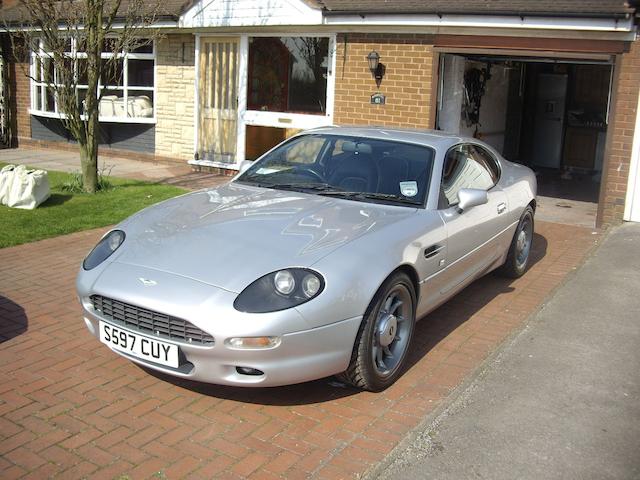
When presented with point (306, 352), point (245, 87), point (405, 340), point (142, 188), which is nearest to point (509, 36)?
point (245, 87)

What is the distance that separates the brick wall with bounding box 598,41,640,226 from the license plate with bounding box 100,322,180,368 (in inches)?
288

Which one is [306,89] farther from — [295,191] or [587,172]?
[295,191]

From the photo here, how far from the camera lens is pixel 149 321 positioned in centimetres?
379

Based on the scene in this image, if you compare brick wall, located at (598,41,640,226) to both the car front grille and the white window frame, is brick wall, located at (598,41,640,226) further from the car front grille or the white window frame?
the car front grille

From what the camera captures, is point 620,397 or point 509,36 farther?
point 509,36

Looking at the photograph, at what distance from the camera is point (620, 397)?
4.28m

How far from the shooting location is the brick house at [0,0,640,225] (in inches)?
368

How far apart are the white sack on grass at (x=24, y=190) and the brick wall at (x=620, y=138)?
24.2 ft

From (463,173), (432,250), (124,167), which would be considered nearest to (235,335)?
(432,250)

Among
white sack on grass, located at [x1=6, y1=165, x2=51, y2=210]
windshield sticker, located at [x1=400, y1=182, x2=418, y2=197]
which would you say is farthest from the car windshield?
white sack on grass, located at [x1=6, y1=165, x2=51, y2=210]

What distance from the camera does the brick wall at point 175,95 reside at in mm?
13609

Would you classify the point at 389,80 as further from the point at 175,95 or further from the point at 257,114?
the point at 175,95

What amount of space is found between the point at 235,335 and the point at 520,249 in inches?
158

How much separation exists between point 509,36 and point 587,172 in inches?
228
